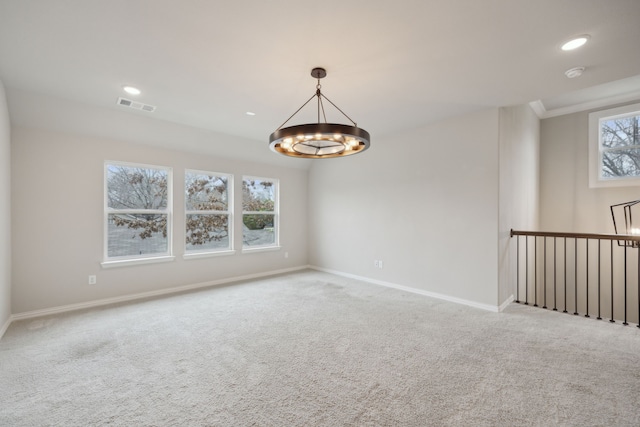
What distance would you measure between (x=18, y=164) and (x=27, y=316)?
1862 mm

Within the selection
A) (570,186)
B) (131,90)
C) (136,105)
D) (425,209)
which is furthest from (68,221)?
(570,186)

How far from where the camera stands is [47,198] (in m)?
3.64

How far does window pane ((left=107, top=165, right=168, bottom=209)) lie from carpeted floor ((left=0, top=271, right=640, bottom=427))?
5.02 feet

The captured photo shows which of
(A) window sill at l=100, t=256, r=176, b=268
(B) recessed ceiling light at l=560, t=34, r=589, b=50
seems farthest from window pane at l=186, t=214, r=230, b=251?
(B) recessed ceiling light at l=560, t=34, r=589, b=50

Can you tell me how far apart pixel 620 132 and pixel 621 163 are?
504mm

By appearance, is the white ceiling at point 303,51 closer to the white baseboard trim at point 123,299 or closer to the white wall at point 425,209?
the white wall at point 425,209

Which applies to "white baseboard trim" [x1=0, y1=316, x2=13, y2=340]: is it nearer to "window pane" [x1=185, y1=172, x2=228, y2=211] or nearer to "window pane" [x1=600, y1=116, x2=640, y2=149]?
"window pane" [x1=185, y1=172, x2=228, y2=211]

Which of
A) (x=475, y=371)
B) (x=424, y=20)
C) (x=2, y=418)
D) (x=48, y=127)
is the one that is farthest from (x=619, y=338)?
(x=48, y=127)

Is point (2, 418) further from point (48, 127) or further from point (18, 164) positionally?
point (48, 127)

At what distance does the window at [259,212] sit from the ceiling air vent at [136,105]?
2110 mm

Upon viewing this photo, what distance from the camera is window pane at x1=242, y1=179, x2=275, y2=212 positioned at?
566 cm

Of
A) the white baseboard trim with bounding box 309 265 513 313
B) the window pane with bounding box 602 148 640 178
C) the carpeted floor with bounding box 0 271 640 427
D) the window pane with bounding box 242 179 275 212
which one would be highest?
the window pane with bounding box 602 148 640 178

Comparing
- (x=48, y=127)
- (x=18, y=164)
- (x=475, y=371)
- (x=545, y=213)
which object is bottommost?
(x=475, y=371)

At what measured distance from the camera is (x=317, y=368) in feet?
7.80
